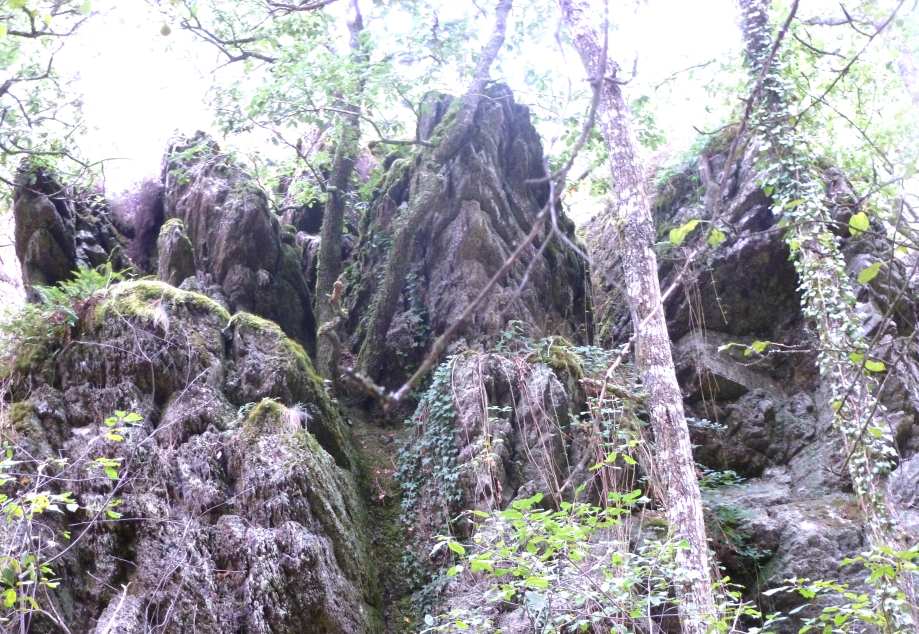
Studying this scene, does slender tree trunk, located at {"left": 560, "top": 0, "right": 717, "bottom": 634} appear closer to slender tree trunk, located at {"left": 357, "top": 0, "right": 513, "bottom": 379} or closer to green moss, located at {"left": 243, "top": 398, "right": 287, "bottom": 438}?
slender tree trunk, located at {"left": 357, "top": 0, "right": 513, "bottom": 379}

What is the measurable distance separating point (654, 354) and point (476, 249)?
3209mm

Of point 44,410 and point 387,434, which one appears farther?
point 387,434

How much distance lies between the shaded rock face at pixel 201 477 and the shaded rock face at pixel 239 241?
1.44 metres

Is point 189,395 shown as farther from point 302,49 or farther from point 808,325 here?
point 808,325

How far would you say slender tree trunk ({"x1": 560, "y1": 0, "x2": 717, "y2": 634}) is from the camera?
16.5 feet

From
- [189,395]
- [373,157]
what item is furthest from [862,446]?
[373,157]

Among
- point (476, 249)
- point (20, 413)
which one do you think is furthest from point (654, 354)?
point (20, 413)

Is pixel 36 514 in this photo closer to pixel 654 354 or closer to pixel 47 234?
pixel 47 234

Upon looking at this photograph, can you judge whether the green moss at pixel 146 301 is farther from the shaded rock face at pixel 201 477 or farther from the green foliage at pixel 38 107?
the green foliage at pixel 38 107

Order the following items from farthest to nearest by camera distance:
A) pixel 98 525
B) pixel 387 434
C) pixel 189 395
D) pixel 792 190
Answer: pixel 387 434, pixel 792 190, pixel 189 395, pixel 98 525

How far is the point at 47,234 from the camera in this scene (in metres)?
8.69

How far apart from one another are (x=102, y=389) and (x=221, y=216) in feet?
10.9

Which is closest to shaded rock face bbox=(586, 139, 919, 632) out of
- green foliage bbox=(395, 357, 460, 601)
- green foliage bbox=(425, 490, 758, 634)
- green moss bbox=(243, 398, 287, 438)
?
green foliage bbox=(395, 357, 460, 601)

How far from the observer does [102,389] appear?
6.41 m
